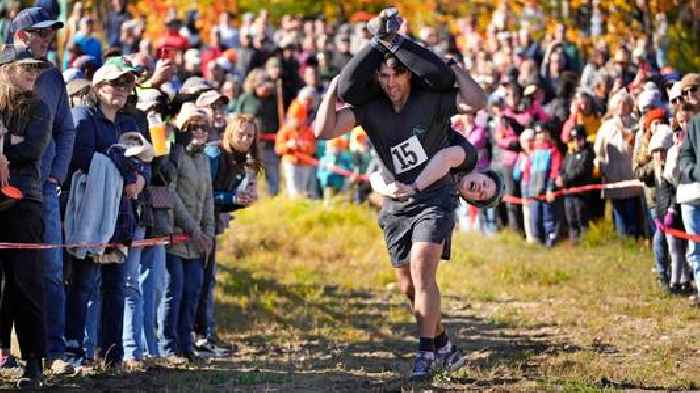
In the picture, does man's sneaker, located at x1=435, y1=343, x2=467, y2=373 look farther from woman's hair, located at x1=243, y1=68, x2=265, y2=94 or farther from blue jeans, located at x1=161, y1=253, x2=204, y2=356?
woman's hair, located at x1=243, y1=68, x2=265, y2=94

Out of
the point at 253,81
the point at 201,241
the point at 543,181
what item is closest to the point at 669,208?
the point at 201,241

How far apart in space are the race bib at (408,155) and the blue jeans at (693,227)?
421 cm

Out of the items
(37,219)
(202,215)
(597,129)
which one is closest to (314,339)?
(202,215)

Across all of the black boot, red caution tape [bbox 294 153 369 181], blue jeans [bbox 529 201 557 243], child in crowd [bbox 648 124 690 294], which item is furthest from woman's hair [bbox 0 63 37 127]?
red caution tape [bbox 294 153 369 181]

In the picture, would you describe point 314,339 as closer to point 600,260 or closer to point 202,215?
point 202,215

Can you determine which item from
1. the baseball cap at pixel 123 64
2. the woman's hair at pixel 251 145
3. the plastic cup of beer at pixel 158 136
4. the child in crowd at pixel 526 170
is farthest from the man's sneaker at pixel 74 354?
the child in crowd at pixel 526 170

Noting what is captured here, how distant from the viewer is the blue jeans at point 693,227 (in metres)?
13.7

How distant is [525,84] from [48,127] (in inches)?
502

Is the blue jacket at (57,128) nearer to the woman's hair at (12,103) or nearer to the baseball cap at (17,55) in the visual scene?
the baseball cap at (17,55)

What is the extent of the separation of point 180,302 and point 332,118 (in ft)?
7.58

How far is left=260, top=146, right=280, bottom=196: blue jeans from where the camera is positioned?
22703mm

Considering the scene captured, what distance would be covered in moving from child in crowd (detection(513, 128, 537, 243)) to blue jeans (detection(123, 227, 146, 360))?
9.40 metres

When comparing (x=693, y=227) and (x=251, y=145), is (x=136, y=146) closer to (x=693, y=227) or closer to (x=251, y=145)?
(x=251, y=145)

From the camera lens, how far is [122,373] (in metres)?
10.4
